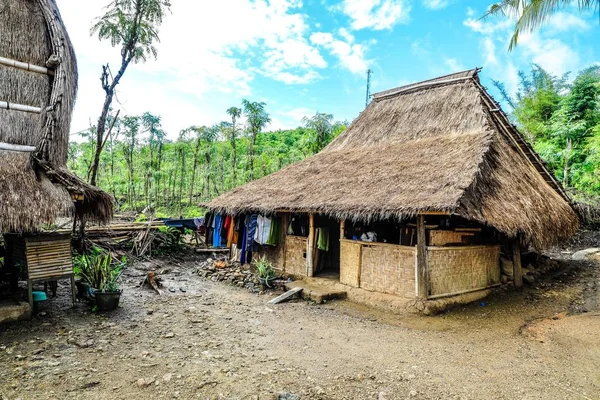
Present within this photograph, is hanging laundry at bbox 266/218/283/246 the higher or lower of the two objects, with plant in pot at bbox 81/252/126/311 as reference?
higher

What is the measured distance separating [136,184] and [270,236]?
1932 cm

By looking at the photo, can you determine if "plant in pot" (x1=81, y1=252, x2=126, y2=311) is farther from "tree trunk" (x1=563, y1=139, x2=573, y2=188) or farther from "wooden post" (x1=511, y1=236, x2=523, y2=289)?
"tree trunk" (x1=563, y1=139, x2=573, y2=188)

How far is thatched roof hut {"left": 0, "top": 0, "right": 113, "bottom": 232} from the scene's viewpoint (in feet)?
17.6

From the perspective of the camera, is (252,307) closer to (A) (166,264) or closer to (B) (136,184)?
(A) (166,264)

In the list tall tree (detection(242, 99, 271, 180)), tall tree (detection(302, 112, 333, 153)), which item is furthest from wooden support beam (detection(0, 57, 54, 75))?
tall tree (detection(302, 112, 333, 153))

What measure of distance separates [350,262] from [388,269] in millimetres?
981

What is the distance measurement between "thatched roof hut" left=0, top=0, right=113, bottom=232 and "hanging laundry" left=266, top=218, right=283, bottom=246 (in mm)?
4246

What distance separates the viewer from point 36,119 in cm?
601

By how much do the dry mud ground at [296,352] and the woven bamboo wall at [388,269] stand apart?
0.61 metres

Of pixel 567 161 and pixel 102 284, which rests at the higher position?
pixel 567 161

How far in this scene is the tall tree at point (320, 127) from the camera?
18703 mm

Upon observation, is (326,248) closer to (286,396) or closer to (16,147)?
(286,396)

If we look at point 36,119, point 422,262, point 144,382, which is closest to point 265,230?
point 422,262

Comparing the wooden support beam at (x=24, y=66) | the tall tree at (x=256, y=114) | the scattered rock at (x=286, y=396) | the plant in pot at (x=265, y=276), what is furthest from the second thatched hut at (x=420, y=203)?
the tall tree at (x=256, y=114)
